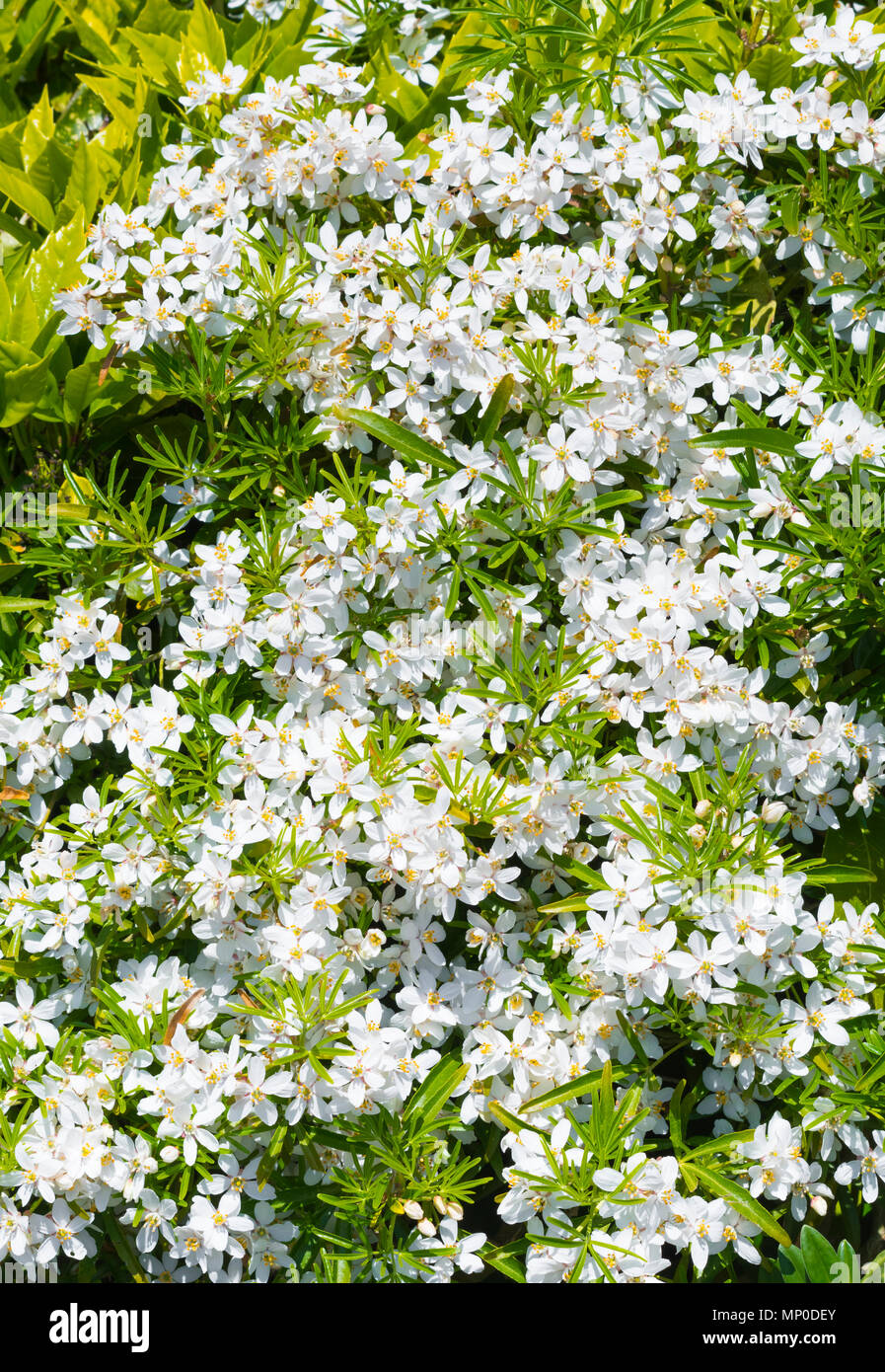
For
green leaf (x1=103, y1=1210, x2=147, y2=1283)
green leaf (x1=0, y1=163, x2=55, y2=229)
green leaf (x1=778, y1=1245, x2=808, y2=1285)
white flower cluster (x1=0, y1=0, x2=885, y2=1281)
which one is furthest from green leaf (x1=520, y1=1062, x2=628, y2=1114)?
green leaf (x1=0, y1=163, x2=55, y2=229)

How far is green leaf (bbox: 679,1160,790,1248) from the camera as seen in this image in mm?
2072

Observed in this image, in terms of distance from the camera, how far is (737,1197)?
2.10 metres

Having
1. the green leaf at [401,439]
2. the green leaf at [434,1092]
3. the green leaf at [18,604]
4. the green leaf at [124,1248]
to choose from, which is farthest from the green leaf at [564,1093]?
the green leaf at [18,604]

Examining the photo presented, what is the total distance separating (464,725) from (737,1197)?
1.03 meters

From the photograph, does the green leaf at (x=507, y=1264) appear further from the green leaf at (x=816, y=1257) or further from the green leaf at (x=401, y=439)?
the green leaf at (x=401, y=439)

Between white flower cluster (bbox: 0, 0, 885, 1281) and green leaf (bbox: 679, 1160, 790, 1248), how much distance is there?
0.16 ft

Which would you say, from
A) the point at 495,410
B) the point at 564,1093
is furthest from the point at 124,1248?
the point at 495,410

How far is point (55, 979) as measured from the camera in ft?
A: 8.27

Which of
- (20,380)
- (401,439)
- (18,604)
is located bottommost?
(18,604)

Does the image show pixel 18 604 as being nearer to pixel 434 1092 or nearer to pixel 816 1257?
pixel 434 1092

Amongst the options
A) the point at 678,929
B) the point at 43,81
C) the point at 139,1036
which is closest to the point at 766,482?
the point at 678,929

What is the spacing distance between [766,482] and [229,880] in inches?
55.8

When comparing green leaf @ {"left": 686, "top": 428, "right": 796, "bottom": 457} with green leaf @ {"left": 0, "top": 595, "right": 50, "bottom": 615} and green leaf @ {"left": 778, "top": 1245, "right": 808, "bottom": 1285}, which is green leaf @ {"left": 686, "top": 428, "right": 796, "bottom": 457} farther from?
green leaf @ {"left": 778, "top": 1245, "right": 808, "bottom": 1285}

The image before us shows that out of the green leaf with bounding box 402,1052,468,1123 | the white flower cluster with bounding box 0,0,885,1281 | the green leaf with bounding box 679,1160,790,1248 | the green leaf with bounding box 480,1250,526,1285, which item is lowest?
the green leaf with bounding box 480,1250,526,1285
